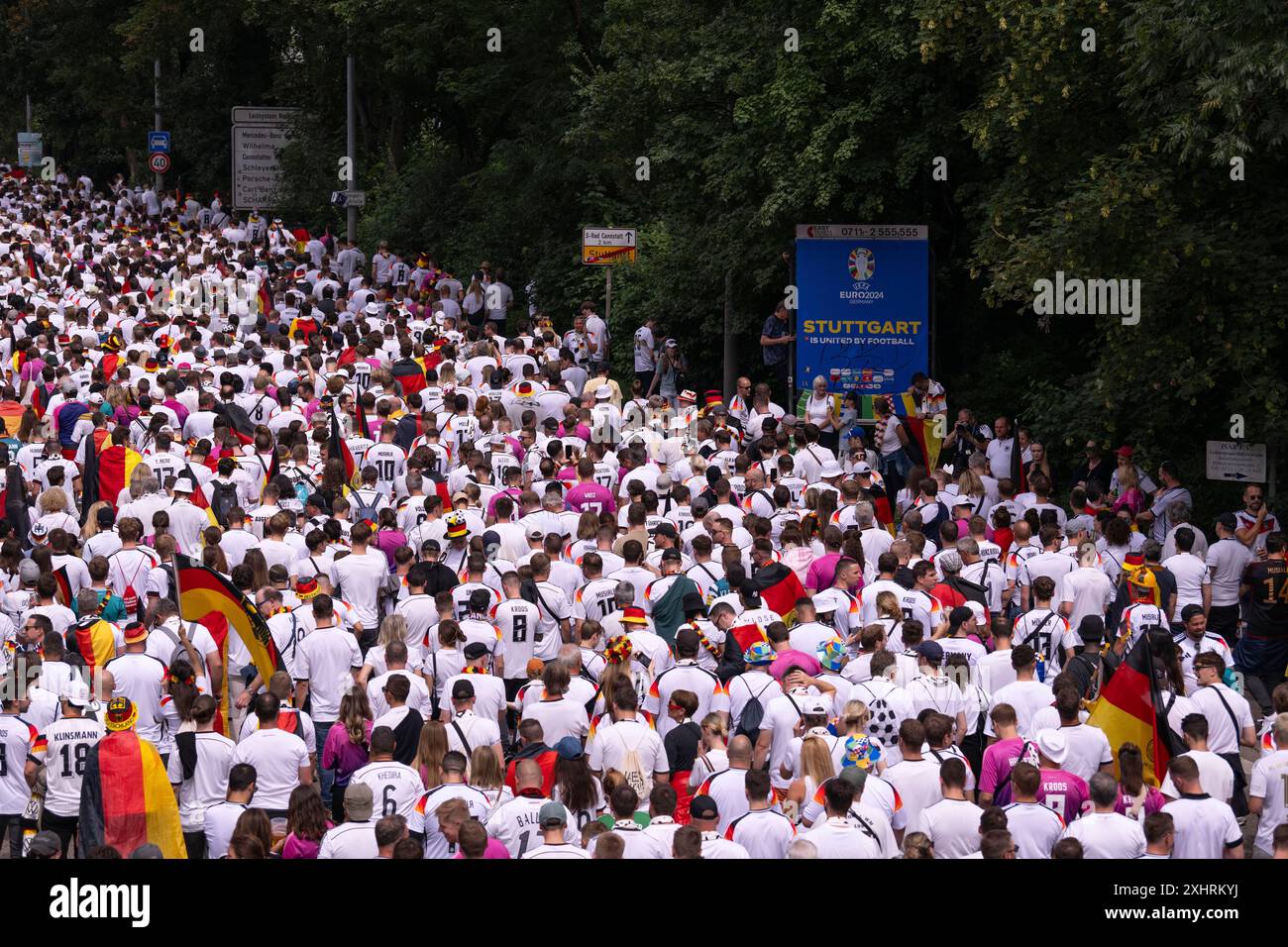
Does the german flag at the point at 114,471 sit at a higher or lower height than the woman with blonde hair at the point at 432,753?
higher

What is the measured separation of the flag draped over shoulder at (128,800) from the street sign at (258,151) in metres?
34.5

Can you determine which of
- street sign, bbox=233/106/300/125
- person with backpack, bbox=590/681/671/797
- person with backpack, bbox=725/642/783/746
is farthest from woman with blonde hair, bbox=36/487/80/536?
street sign, bbox=233/106/300/125

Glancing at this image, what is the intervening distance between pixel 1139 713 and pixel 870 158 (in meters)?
12.8

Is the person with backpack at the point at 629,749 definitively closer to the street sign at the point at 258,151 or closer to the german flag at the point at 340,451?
the german flag at the point at 340,451

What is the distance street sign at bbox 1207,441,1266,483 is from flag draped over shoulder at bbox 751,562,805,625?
19.4 feet

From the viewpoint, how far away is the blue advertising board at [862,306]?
22.2 metres

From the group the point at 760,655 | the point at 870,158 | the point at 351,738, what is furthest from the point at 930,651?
the point at 870,158

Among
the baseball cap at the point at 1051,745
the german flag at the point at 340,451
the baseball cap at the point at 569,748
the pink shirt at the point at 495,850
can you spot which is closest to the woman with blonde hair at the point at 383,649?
the baseball cap at the point at 569,748

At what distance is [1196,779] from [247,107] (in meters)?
37.2

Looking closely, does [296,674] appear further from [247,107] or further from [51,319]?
[247,107]

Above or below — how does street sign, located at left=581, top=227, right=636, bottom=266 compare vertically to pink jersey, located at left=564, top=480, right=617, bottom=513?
above

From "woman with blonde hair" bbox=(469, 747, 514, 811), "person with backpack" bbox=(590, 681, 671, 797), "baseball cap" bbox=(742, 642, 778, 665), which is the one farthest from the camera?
"baseball cap" bbox=(742, 642, 778, 665)

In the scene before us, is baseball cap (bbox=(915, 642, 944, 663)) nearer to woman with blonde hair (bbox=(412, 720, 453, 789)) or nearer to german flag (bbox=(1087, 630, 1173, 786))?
german flag (bbox=(1087, 630, 1173, 786))

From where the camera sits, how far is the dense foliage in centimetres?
1554
